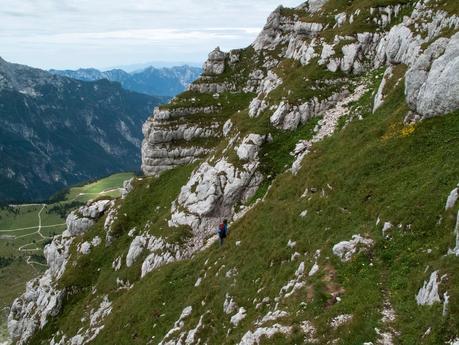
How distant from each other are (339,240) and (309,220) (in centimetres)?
592

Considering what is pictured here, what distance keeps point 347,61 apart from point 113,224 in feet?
168

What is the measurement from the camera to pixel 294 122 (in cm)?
6250

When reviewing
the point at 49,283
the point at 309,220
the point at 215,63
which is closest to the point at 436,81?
the point at 309,220

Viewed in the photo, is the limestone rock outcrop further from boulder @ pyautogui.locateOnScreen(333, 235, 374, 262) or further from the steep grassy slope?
boulder @ pyautogui.locateOnScreen(333, 235, 374, 262)

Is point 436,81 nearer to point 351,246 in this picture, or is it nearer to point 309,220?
point 309,220

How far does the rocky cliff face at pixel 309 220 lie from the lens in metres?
25.1

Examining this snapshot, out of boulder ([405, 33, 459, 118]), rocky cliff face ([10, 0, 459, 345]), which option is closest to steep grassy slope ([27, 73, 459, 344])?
rocky cliff face ([10, 0, 459, 345])

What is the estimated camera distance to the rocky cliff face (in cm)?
2506

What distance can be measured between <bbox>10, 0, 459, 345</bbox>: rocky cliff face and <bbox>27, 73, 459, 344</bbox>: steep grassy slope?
5.0 inches

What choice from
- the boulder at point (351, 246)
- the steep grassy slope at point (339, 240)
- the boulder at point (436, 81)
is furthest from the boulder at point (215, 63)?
the boulder at point (351, 246)

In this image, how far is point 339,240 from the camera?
30.7 metres

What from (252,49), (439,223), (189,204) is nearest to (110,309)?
(189,204)

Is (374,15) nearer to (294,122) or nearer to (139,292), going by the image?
(294,122)

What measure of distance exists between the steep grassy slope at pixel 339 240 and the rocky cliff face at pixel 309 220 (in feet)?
0.42
